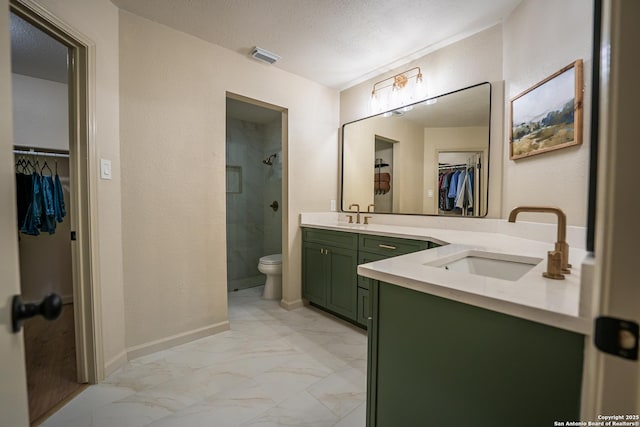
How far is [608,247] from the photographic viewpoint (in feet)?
1.34

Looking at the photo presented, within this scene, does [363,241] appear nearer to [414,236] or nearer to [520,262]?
[414,236]

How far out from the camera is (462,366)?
0.77 metres

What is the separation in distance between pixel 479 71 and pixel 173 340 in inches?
125

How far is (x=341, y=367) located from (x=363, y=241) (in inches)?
38.0

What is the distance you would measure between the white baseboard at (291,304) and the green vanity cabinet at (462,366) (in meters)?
1.87

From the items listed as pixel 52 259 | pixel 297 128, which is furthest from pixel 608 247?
pixel 52 259

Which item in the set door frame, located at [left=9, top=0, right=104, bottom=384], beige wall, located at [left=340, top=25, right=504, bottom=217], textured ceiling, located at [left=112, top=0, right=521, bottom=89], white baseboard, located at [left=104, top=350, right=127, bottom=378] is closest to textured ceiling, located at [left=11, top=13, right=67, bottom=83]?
door frame, located at [left=9, top=0, right=104, bottom=384]

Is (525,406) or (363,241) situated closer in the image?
(525,406)

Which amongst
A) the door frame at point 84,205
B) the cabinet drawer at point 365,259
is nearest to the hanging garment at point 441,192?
the cabinet drawer at point 365,259

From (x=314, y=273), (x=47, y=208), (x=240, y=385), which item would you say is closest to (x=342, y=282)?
(x=314, y=273)

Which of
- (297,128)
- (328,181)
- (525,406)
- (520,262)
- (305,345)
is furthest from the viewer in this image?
(328,181)

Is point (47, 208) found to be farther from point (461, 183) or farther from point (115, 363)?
point (461, 183)

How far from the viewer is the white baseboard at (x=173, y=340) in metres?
1.90

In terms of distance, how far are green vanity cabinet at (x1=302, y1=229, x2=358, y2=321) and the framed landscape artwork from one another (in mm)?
1369
